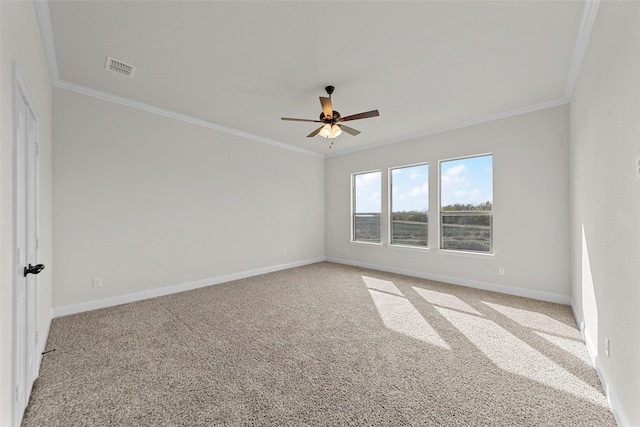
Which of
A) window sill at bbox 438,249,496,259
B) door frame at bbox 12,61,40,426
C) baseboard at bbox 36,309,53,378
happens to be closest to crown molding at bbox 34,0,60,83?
door frame at bbox 12,61,40,426

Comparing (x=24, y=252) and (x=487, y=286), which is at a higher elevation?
(x=24, y=252)

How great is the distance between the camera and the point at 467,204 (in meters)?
4.56

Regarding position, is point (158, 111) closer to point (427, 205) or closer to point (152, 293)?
point (152, 293)

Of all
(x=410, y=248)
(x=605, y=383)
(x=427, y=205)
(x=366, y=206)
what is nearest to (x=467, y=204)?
(x=427, y=205)

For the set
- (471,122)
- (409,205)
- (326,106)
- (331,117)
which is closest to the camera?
(326,106)

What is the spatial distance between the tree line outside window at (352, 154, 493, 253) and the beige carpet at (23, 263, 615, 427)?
1.31 m

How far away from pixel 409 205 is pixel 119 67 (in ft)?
16.2

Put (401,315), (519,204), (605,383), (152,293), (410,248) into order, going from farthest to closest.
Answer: (410,248) → (519,204) → (152,293) → (401,315) → (605,383)

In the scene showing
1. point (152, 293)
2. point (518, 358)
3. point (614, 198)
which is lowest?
point (518, 358)

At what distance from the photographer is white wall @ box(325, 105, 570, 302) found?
12.0ft

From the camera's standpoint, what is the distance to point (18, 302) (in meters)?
1.51

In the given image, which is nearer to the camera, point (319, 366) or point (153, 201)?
point (319, 366)

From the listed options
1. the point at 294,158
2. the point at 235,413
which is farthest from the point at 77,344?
the point at 294,158

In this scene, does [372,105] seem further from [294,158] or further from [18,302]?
[18,302]
